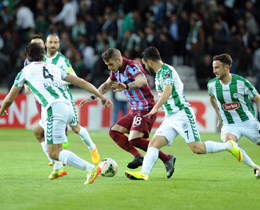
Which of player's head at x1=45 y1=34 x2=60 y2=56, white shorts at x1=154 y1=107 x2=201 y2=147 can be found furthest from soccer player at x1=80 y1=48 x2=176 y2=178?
player's head at x1=45 y1=34 x2=60 y2=56

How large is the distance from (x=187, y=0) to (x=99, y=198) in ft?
43.0

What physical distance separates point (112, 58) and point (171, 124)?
1.50 meters

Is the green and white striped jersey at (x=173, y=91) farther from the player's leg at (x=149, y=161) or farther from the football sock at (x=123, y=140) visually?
the football sock at (x=123, y=140)

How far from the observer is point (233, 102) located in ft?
23.1

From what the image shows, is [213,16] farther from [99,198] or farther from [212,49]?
[99,198]

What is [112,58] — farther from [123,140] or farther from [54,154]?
[54,154]

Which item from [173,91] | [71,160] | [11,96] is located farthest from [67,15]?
[71,160]

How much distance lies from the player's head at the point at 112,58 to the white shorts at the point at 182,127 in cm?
133

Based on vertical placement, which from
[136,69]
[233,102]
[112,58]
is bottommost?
[233,102]

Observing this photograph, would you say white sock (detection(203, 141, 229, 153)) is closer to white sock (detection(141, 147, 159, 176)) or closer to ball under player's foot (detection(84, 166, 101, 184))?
white sock (detection(141, 147, 159, 176))

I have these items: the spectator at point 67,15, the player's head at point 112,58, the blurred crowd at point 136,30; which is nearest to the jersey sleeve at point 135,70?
the player's head at point 112,58

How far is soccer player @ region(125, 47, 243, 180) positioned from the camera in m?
6.27

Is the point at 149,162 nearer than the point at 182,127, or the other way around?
the point at 149,162

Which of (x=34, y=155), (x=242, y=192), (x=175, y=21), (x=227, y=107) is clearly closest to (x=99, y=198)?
(x=242, y=192)
